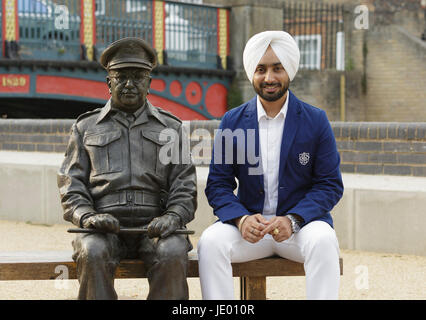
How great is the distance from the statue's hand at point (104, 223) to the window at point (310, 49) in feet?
67.0

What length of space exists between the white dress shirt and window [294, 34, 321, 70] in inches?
781

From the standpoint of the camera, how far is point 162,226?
13.2 ft

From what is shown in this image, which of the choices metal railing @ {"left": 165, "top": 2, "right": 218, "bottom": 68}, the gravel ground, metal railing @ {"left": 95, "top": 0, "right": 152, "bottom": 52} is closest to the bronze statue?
the gravel ground

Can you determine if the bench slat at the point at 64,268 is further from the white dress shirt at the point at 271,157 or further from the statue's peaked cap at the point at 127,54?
the statue's peaked cap at the point at 127,54

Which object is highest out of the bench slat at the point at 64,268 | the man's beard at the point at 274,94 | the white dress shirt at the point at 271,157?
the man's beard at the point at 274,94

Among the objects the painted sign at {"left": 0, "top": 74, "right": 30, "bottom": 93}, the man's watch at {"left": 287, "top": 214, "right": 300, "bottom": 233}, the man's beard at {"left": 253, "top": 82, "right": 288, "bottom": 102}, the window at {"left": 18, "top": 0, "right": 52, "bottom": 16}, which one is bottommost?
the man's watch at {"left": 287, "top": 214, "right": 300, "bottom": 233}

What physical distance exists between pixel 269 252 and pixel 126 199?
0.81m

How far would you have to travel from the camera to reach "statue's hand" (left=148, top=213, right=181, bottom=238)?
4.03 m

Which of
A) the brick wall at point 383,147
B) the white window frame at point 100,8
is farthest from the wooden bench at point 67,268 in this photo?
the white window frame at point 100,8

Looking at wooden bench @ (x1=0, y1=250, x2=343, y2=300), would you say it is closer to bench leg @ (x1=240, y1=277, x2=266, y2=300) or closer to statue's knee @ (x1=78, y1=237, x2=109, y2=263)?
bench leg @ (x1=240, y1=277, x2=266, y2=300)

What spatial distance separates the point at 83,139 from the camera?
14.1 ft

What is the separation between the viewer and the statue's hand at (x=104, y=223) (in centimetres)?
Answer: 399

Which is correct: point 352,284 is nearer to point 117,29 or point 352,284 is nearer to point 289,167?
point 289,167

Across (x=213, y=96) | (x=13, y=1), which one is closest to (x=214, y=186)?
(x=13, y=1)
